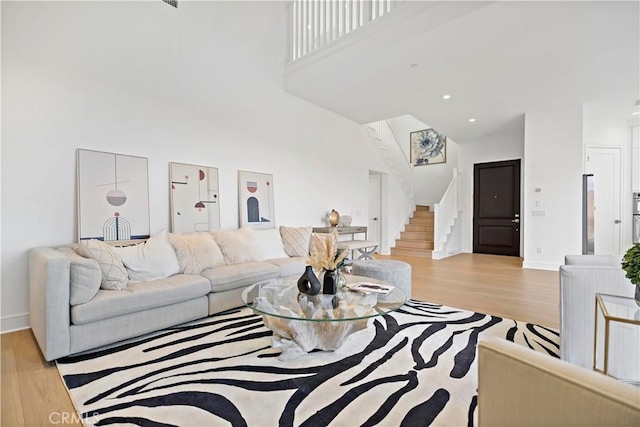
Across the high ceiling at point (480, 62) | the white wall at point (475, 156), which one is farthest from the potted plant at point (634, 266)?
the white wall at point (475, 156)

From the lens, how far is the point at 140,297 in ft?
7.77

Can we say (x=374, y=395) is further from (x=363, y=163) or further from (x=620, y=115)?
(x=620, y=115)

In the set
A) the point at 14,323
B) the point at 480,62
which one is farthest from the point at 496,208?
the point at 14,323

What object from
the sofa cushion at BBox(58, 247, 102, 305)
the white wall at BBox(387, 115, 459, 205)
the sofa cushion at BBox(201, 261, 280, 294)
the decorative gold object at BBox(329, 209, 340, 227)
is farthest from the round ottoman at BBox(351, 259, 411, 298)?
the white wall at BBox(387, 115, 459, 205)

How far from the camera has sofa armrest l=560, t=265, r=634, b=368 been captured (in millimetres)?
1799

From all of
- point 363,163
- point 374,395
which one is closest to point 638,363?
point 374,395

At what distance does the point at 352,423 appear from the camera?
147cm

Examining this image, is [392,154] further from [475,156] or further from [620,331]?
[620,331]

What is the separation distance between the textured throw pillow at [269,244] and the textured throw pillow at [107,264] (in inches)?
60.6

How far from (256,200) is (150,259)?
193cm

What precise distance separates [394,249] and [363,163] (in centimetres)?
225

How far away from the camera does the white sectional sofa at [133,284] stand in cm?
207

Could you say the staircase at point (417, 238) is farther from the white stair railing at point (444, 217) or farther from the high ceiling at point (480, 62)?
the high ceiling at point (480, 62)

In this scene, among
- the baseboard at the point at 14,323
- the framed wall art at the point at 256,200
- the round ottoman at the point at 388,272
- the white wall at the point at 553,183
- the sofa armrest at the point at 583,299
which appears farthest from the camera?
the white wall at the point at 553,183
